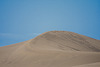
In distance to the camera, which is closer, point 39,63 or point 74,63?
point 74,63

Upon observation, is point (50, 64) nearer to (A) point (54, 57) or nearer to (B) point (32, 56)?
(A) point (54, 57)

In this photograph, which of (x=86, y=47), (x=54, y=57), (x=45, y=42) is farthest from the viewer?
(x=86, y=47)

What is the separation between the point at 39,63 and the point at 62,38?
6.69 metres

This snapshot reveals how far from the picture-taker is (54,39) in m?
12.9

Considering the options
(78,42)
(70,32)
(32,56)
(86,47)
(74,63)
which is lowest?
(74,63)

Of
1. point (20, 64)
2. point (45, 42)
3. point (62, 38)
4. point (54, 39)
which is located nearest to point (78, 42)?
point (62, 38)

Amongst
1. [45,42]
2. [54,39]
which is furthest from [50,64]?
[54,39]

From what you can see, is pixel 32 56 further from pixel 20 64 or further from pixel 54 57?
pixel 54 57

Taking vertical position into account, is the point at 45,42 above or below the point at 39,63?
above

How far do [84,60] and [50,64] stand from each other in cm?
197

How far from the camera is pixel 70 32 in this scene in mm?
15539

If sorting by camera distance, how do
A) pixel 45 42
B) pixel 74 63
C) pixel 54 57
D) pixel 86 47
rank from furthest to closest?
pixel 86 47, pixel 45 42, pixel 54 57, pixel 74 63

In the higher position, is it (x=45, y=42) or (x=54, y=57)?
(x=45, y=42)

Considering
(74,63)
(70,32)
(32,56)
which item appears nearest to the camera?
(74,63)
